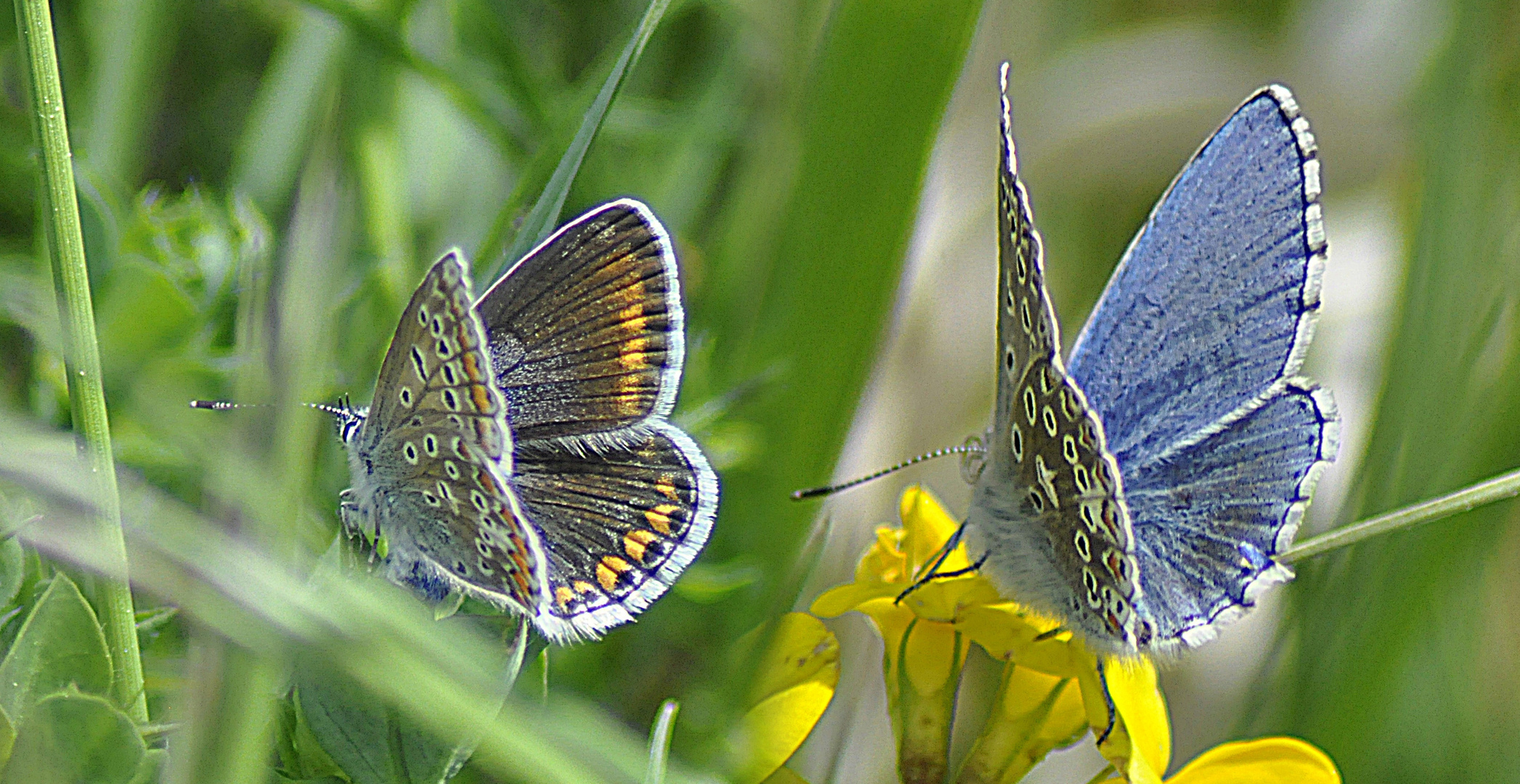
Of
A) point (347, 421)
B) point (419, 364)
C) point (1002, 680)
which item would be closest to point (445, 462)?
point (419, 364)

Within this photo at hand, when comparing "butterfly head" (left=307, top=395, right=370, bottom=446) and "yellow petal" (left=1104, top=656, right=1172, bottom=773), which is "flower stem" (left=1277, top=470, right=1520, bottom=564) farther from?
"butterfly head" (left=307, top=395, right=370, bottom=446)

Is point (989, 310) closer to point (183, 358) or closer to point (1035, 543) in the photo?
point (1035, 543)

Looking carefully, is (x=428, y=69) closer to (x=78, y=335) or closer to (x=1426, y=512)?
(x=78, y=335)

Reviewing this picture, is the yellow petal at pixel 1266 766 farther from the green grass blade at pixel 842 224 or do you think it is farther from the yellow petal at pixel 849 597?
the green grass blade at pixel 842 224

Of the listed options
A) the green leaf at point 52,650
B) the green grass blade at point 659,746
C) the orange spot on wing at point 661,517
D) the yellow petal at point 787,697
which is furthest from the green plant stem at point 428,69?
the green grass blade at point 659,746

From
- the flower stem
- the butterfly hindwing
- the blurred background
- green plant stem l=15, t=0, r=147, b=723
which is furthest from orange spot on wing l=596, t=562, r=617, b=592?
the flower stem
